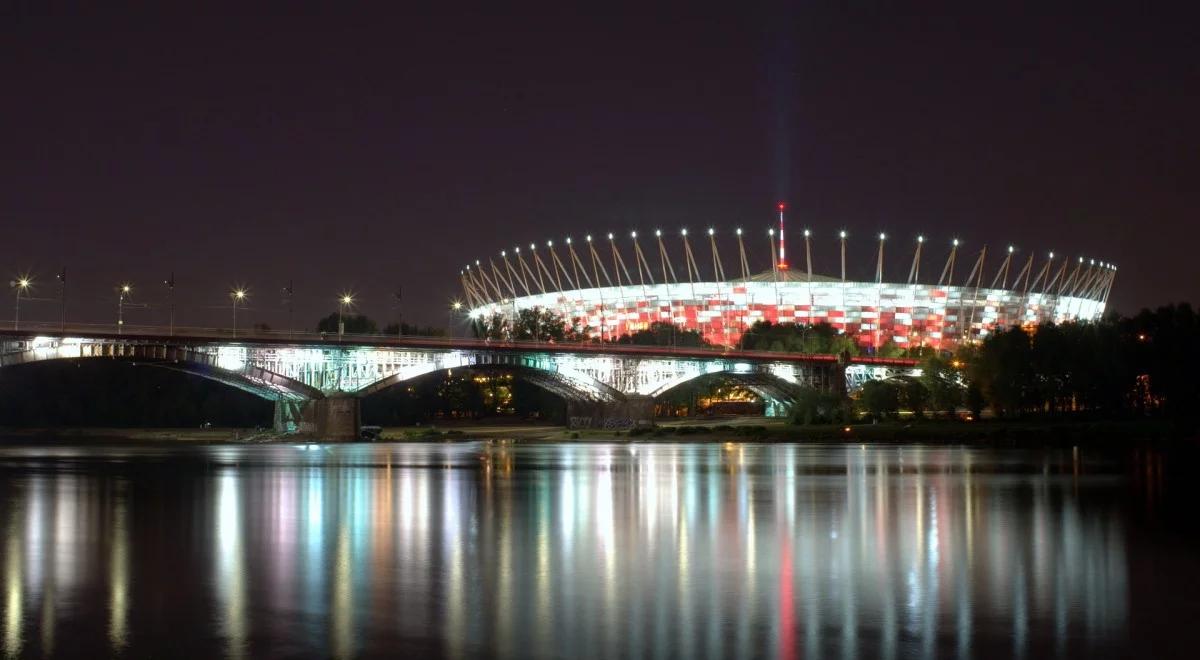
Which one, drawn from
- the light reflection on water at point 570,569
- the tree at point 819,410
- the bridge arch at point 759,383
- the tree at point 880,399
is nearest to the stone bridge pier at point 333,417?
the bridge arch at point 759,383

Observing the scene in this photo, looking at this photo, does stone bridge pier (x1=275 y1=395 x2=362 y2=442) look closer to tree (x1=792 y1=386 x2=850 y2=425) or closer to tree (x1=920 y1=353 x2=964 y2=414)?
tree (x1=792 y1=386 x2=850 y2=425)

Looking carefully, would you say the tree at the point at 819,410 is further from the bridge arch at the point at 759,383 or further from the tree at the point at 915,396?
the bridge arch at the point at 759,383

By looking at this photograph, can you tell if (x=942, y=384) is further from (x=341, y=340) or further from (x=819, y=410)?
(x=341, y=340)

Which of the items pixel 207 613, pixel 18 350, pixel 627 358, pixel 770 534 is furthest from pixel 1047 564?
pixel 627 358

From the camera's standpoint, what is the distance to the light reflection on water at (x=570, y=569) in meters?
19.1

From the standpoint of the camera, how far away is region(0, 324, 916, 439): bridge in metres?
113

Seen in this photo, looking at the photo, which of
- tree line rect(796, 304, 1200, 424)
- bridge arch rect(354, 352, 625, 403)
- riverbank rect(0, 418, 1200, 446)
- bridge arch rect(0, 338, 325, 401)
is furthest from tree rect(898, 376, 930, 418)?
bridge arch rect(0, 338, 325, 401)

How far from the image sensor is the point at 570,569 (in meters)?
26.0

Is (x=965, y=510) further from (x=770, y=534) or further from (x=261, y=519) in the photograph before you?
(x=261, y=519)

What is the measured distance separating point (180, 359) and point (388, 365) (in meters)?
21.5

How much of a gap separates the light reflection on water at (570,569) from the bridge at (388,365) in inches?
2502

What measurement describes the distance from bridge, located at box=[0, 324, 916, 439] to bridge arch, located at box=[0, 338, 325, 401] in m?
0.09

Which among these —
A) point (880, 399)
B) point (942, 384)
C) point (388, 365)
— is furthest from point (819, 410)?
point (388, 365)

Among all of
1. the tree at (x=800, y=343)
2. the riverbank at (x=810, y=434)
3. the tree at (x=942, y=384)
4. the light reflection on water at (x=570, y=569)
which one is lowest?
the light reflection on water at (x=570, y=569)
